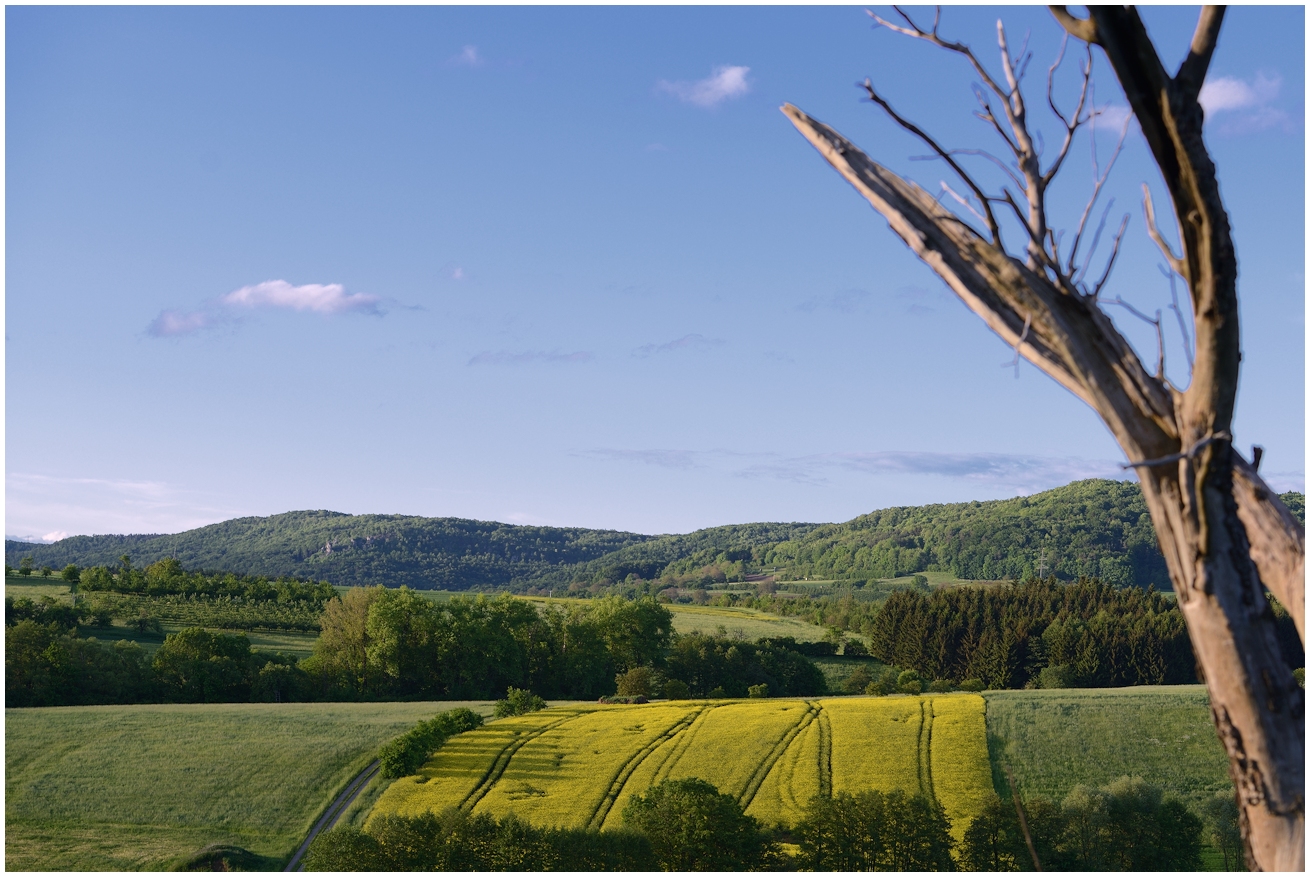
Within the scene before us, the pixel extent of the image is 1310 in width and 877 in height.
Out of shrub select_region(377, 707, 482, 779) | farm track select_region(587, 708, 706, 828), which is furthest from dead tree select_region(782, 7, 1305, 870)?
shrub select_region(377, 707, 482, 779)

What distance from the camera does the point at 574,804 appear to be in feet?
121

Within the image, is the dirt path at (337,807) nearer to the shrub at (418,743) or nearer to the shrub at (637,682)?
the shrub at (418,743)

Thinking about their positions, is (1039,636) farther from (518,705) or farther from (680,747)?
(518,705)

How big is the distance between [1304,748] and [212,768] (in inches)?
1828

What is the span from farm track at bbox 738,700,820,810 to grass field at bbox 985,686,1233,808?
28.7 ft

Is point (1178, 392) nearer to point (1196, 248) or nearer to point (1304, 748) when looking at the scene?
point (1196, 248)

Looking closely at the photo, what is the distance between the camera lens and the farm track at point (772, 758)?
37.9 m

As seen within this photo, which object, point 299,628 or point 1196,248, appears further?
Answer: point 299,628

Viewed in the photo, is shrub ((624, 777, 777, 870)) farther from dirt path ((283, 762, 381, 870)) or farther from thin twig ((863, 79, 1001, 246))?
thin twig ((863, 79, 1001, 246))

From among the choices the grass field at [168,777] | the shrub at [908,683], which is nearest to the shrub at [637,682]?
the grass field at [168,777]

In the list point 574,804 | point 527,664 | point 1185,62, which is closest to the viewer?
point 1185,62

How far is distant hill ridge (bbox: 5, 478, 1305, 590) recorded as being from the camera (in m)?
151

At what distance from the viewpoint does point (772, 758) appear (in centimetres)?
4222

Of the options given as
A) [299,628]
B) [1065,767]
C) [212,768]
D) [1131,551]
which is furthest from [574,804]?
[1131,551]
